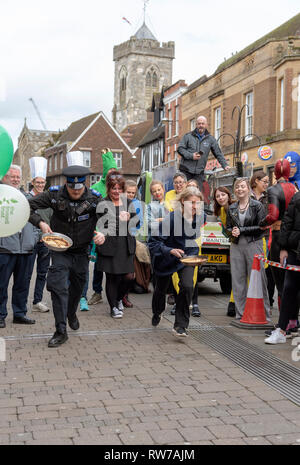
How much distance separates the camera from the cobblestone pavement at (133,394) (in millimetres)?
4035

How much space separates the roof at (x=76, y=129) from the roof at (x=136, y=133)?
→ 17.4 ft

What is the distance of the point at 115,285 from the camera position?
26.8ft

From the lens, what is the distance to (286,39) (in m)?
26.4

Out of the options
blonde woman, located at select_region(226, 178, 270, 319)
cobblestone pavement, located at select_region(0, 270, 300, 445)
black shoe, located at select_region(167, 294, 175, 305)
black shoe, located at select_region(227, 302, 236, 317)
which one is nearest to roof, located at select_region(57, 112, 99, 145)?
black shoe, located at select_region(167, 294, 175, 305)

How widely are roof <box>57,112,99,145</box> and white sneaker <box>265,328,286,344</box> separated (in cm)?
5991

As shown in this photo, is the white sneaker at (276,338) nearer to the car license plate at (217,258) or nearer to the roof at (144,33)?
the car license plate at (217,258)

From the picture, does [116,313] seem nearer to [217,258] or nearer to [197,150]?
[217,258]

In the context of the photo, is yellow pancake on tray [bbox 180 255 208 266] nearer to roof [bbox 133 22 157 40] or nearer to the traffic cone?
the traffic cone

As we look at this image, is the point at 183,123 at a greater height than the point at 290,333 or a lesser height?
greater

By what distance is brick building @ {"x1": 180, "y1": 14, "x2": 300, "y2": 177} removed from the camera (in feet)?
83.0
